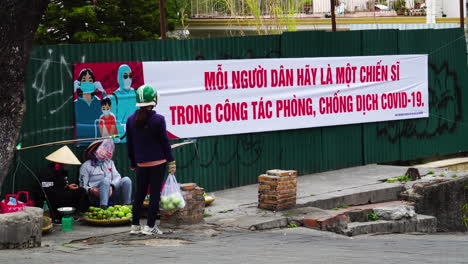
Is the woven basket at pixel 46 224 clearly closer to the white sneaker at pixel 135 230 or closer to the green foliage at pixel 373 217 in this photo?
the white sneaker at pixel 135 230

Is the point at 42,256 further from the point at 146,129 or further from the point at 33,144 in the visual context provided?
the point at 33,144

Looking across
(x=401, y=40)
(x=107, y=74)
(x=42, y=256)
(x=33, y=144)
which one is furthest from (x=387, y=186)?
(x=42, y=256)

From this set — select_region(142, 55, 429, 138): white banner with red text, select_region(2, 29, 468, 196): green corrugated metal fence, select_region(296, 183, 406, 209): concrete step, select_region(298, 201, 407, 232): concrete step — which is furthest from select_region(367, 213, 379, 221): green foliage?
select_region(142, 55, 429, 138): white banner with red text

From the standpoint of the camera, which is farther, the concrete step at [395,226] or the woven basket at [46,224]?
the concrete step at [395,226]

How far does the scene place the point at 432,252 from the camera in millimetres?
9273

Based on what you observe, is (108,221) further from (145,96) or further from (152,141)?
(145,96)

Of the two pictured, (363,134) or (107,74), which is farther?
(363,134)

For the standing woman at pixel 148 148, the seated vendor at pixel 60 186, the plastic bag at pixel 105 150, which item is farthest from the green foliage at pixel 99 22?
the standing woman at pixel 148 148

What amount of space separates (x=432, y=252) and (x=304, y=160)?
5.41 meters

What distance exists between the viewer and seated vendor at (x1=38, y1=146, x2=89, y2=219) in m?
10.6

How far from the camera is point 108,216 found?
10.4 meters

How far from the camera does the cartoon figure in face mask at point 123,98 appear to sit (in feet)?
38.8

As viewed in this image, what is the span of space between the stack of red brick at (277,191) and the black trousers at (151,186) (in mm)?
2151

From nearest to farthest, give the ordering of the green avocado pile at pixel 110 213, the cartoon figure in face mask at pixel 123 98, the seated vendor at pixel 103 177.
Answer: the green avocado pile at pixel 110 213, the seated vendor at pixel 103 177, the cartoon figure in face mask at pixel 123 98
